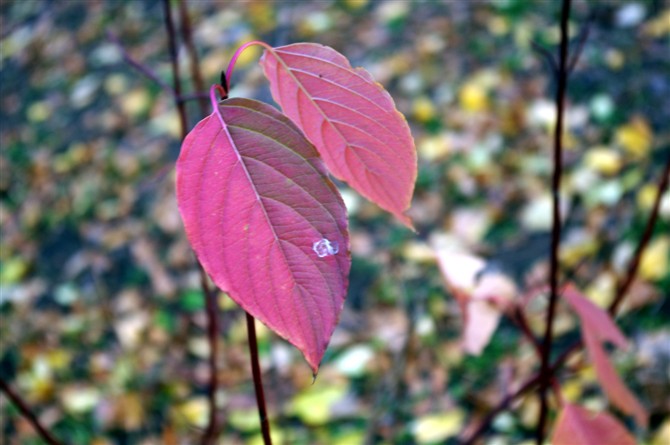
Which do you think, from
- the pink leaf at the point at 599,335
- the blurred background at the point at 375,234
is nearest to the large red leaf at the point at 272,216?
the pink leaf at the point at 599,335

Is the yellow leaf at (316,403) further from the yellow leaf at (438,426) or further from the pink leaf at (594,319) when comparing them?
the pink leaf at (594,319)

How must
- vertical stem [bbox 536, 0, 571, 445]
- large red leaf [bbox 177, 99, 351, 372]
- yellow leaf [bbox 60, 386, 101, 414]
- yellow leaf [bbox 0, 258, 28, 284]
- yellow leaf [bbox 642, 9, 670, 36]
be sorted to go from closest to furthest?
large red leaf [bbox 177, 99, 351, 372], vertical stem [bbox 536, 0, 571, 445], yellow leaf [bbox 60, 386, 101, 414], yellow leaf [bbox 0, 258, 28, 284], yellow leaf [bbox 642, 9, 670, 36]

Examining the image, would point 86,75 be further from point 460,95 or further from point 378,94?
point 378,94

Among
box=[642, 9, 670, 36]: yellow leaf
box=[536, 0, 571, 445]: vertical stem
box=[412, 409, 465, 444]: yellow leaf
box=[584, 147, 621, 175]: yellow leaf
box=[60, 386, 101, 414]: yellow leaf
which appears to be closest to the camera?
box=[536, 0, 571, 445]: vertical stem

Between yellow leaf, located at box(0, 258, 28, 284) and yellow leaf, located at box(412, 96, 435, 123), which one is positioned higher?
yellow leaf, located at box(412, 96, 435, 123)

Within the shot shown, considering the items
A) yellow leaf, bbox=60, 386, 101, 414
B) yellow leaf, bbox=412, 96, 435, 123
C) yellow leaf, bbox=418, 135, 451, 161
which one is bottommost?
yellow leaf, bbox=60, 386, 101, 414

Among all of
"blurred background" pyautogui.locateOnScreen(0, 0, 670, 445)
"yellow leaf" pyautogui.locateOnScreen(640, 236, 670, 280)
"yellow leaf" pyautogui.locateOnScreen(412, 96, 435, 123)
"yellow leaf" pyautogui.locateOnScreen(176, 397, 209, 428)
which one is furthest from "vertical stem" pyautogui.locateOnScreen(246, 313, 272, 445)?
"yellow leaf" pyautogui.locateOnScreen(412, 96, 435, 123)

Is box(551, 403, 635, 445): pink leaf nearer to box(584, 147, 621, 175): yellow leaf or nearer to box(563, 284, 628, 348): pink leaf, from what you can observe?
box(563, 284, 628, 348): pink leaf

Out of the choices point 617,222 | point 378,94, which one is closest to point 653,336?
point 617,222

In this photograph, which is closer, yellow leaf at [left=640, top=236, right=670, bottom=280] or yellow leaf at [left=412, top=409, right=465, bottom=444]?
yellow leaf at [left=412, top=409, right=465, bottom=444]
